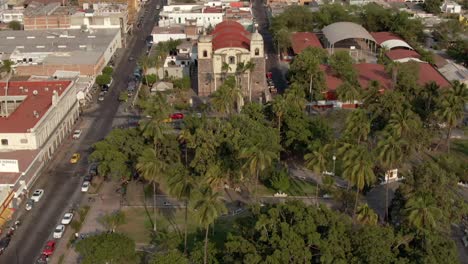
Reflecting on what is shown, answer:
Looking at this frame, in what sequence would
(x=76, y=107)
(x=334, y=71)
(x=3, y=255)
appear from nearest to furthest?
(x=3, y=255)
(x=76, y=107)
(x=334, y=71)

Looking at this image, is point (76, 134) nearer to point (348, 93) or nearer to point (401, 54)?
point (348, 93)

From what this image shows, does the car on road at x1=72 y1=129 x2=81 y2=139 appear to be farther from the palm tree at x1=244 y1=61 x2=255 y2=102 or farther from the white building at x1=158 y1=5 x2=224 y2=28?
the white building at x1=158 y1=5 x2=224 y2=28

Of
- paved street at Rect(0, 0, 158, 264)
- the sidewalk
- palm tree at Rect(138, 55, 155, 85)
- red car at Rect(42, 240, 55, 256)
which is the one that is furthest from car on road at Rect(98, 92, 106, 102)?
red car at Rect(42, 240, 55, 256)

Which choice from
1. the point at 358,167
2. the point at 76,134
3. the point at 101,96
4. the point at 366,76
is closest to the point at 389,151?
the point at 358,167

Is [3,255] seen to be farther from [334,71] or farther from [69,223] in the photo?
[334,71]

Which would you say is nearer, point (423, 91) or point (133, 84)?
point (423, 91)

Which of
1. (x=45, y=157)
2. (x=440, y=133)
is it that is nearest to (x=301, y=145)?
(x=440, y=133)
